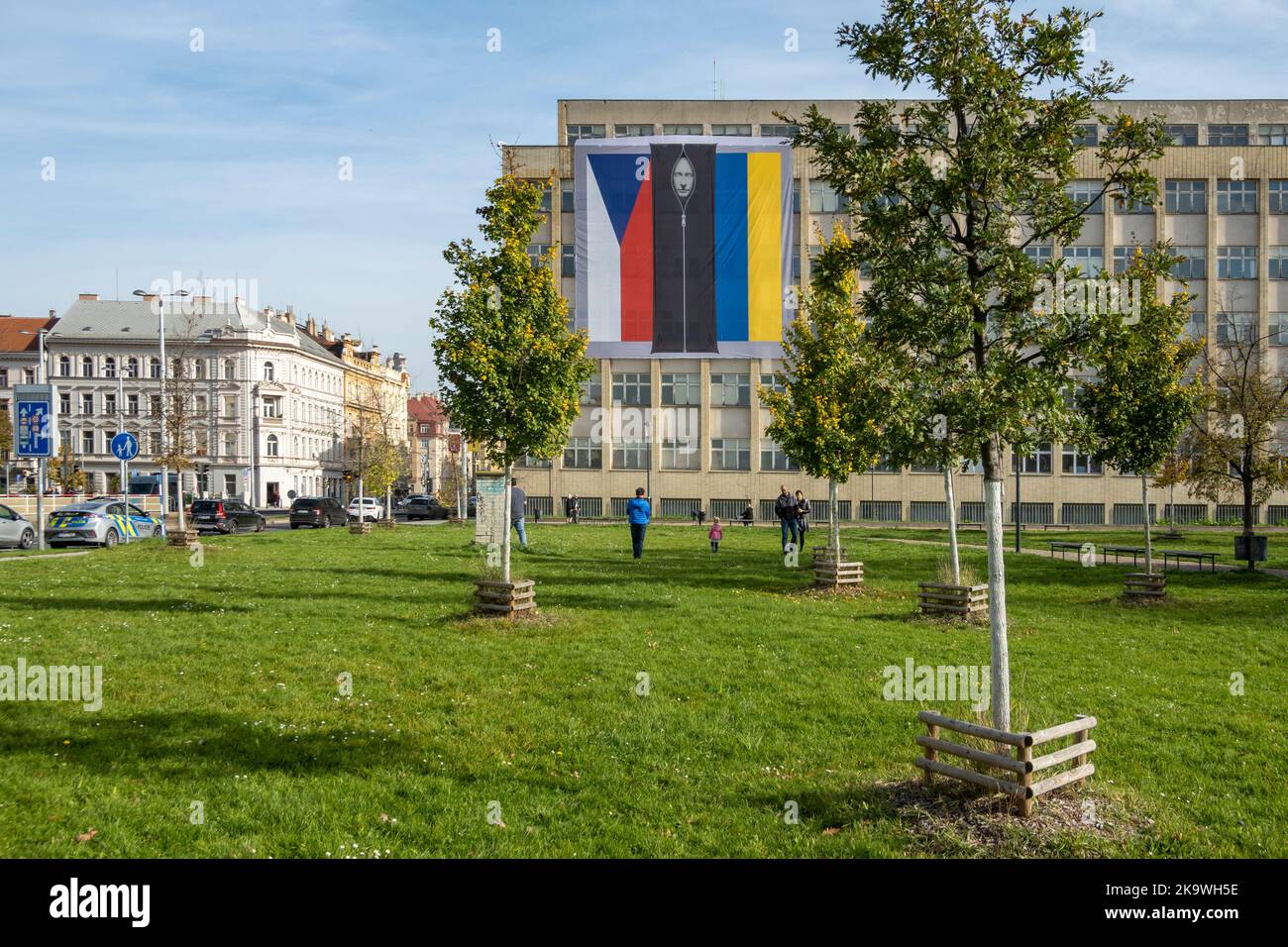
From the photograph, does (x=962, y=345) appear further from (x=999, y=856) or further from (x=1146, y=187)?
(x=999, y=856)

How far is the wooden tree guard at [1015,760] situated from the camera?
6180 millimetres

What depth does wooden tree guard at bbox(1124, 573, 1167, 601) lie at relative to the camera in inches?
725

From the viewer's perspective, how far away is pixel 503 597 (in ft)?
47.7

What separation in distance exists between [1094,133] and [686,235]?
→ 26.3 m

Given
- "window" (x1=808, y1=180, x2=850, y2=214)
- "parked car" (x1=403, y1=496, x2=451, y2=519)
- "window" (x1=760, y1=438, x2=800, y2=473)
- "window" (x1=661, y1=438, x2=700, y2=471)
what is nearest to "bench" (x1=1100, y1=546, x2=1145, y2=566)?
"window" (x1=760, y1=438, x2=800, y2=473)

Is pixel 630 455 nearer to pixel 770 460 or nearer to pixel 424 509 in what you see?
pixel 770 460

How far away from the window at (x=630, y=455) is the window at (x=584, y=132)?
21.5 metres

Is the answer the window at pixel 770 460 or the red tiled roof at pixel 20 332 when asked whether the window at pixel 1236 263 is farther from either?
the red tiled roof at pixel 20 332

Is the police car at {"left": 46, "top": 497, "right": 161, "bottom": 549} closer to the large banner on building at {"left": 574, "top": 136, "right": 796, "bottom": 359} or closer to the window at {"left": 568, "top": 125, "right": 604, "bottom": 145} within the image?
the large banner on building at {"left": 574, "top": 136, "right": 796, "bottom": 359}

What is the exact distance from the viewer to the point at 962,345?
7.22 meters

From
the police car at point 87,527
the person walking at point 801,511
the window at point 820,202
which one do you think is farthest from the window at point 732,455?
the police car at point 87,527

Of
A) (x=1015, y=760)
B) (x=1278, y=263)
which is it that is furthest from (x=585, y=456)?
(x=1015, y=760)
